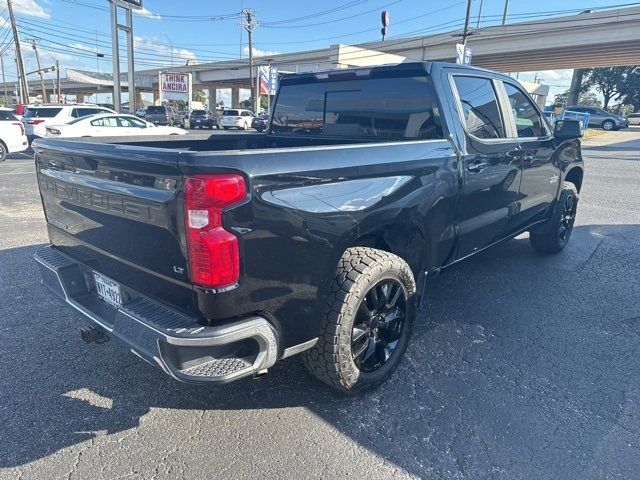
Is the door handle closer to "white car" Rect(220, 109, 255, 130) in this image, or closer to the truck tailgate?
the truck tailgate

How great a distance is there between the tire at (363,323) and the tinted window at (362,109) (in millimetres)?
1174

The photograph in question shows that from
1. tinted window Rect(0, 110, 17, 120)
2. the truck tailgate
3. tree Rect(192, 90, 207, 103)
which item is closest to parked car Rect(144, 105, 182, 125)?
tinted window Rect(0, 110, 17, 120)

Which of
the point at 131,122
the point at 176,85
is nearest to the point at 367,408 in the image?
the point at 131,122

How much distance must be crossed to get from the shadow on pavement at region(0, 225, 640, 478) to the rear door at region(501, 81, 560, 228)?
1020mm

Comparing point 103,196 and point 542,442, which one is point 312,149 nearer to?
point 103,196

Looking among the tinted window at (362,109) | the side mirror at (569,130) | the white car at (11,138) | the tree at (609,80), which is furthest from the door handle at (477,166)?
the tree at (609,80)

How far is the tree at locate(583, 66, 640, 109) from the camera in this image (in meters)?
70.0

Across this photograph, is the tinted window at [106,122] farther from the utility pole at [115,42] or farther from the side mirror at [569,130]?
the side mirror at [569,130]

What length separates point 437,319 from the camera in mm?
3859

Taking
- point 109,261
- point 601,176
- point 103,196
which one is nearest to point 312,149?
point 103,196

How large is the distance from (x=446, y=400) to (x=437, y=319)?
3.72ft

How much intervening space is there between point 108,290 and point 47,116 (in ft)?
54.8

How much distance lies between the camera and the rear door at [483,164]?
3.43 metres

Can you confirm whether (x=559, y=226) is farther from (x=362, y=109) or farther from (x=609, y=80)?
(x=609, y=80)
